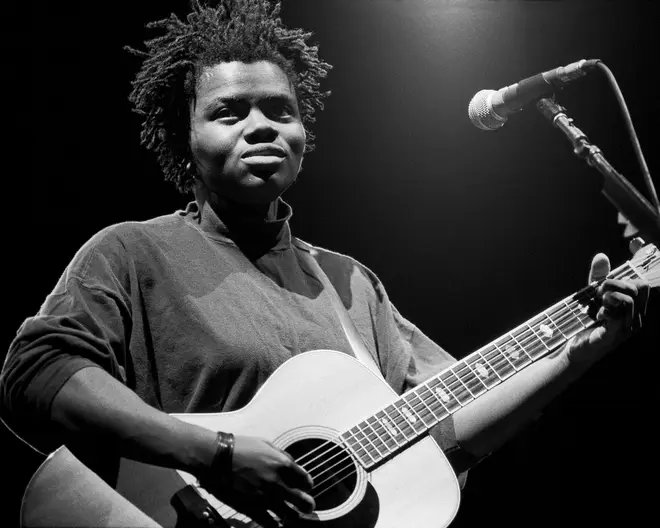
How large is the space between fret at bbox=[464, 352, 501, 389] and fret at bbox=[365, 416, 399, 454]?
339 millimetres

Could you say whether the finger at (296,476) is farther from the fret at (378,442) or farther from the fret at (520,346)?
the fret at (520,346)

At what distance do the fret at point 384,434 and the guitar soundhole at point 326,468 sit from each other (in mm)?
109

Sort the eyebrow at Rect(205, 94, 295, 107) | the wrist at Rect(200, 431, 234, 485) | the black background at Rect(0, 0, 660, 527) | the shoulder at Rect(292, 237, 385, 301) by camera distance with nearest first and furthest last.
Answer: the wrist at Rect(200, 431, 234, 485) → the eyebrow at Rect(205, 94, 295, 107) → the shoulder at Rect(292, 237, 385, 301) → the black background at Rect(0, 0, 660, 527)

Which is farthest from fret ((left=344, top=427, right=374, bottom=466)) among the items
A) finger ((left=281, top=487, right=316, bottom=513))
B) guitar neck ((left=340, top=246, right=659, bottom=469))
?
finger ((left=281, top=487, right=316, bottom=513))

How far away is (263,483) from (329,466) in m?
0.27

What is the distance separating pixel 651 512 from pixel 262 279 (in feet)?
7.46

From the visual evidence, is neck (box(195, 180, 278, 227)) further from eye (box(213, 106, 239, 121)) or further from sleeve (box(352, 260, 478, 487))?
sleeve (box(352, 260, 478, 487))

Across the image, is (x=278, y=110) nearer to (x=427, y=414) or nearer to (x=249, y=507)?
(x=427, y=414)

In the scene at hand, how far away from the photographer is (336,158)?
11.3ft

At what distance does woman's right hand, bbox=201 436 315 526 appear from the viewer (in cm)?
163

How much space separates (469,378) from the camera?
6.91 ft

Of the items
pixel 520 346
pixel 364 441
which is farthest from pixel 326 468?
pixel 520 346

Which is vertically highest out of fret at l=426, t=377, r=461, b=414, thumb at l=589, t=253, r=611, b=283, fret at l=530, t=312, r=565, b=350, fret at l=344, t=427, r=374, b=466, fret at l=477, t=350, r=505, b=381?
thumb at l=589, t=253, r=611, b=283

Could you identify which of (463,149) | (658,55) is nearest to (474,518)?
(463,149)
